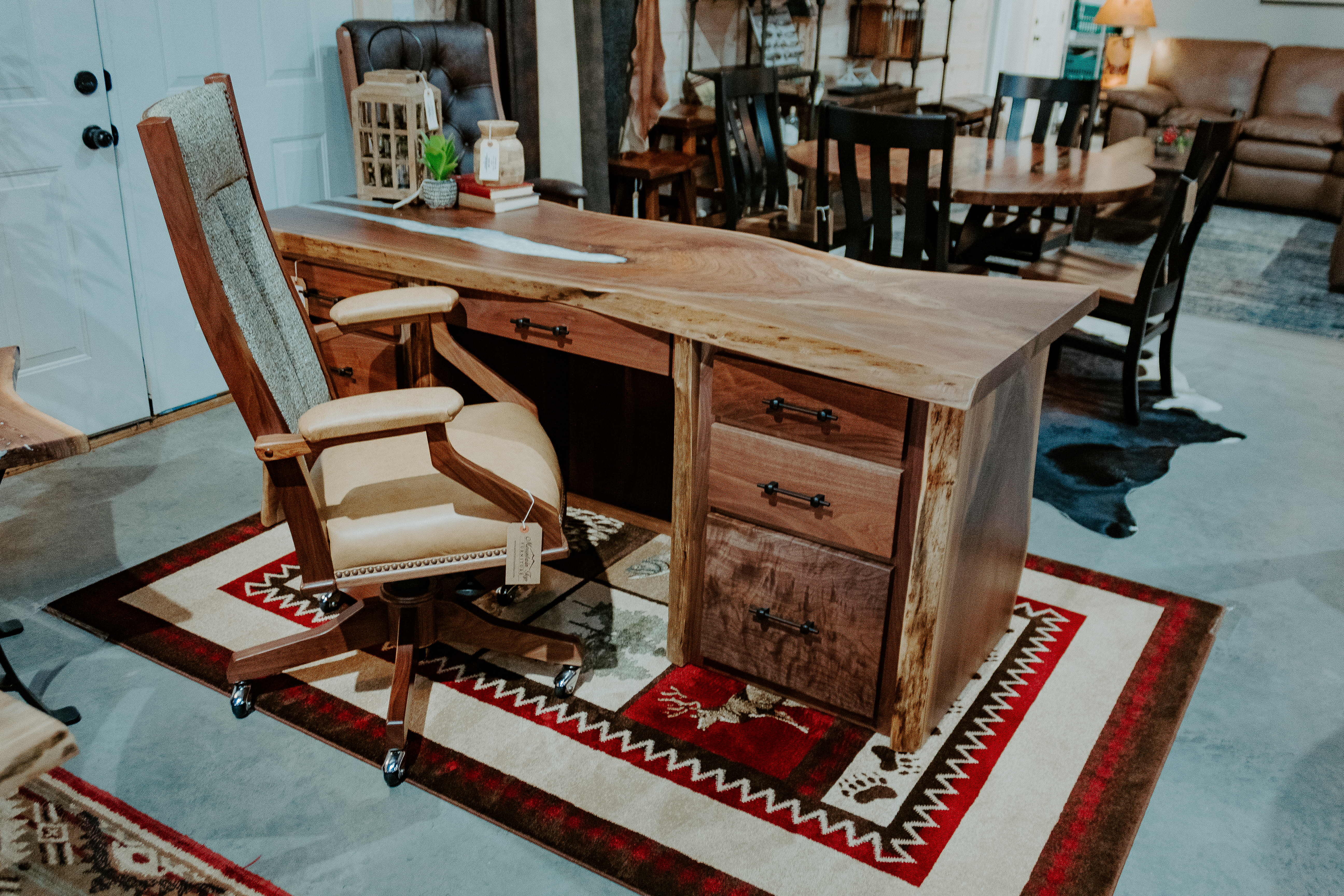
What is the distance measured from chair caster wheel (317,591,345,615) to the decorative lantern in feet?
3.27

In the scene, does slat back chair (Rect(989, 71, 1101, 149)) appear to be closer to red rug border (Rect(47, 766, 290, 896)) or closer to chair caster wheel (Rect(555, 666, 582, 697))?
chair caster wheel (Rect(555, 666, 582, 697))

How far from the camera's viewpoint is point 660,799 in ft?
5.96

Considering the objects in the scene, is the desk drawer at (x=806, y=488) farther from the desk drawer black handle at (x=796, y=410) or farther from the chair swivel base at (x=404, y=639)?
the chair swivel base at (x=404, y=639)

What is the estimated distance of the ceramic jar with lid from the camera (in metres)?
2.53

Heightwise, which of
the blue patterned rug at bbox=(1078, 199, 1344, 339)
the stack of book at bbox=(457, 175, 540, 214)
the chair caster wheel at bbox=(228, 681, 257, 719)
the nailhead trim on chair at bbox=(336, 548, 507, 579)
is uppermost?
the stack of book at bbox=(457, 175, 540, 214)

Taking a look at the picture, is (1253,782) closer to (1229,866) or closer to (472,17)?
(1229,866)

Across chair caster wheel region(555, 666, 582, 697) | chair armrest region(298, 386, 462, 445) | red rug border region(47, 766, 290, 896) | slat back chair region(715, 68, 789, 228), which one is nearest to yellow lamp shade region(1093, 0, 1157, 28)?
slat back chair region(715, 68, 789, 228)

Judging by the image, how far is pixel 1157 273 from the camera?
11.0 feet

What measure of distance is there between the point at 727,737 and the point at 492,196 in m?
1.40

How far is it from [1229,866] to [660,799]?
941 mm

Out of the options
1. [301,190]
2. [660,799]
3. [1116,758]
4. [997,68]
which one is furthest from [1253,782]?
[997,68]

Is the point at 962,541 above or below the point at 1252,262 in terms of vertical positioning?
above

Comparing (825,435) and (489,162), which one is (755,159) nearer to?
(489,162)

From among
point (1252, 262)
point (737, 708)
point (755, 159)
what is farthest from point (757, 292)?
point (1252, 262)
